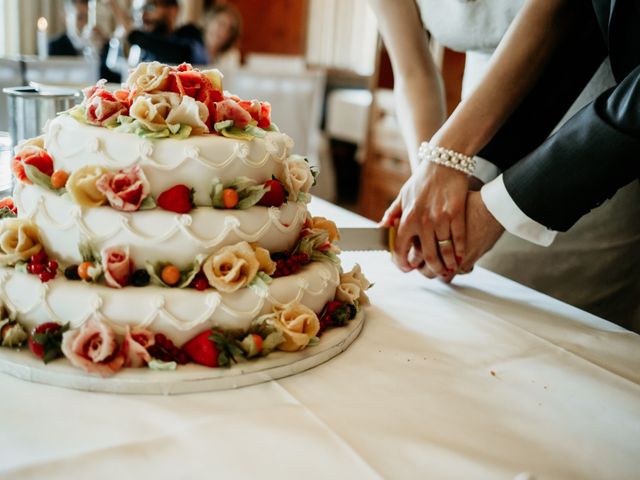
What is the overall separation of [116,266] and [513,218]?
2.72 ft

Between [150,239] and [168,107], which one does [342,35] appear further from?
[150,239]

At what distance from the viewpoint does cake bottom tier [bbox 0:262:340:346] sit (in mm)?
1090

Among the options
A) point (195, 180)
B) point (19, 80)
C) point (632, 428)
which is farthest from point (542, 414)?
point (19, 80)

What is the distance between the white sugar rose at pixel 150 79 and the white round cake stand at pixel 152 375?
49cm

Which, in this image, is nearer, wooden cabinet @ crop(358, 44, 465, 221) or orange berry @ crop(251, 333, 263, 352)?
orange berry @ crop(251, 333, 263, 352)

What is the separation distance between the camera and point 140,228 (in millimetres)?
1135

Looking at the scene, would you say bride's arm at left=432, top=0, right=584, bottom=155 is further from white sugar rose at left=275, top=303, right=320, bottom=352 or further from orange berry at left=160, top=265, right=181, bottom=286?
orange berry at left=160, top=265, right=181, bottom=286

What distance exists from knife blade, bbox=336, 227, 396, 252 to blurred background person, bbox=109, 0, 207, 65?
231 centimetres

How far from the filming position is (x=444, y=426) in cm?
104

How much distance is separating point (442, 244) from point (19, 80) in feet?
8.41

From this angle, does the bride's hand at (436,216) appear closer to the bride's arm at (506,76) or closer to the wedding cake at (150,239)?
the bride's arm at (506,76)

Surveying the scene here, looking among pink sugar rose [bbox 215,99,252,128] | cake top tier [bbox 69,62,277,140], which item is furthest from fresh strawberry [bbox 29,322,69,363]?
pink sugar rose [bbox 215,99,252,128]

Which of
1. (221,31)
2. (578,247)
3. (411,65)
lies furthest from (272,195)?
(221,31)

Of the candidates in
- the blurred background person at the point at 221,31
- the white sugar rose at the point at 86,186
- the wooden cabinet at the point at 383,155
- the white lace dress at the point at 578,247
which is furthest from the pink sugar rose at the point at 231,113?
the blurred background person at the point at 221,31
